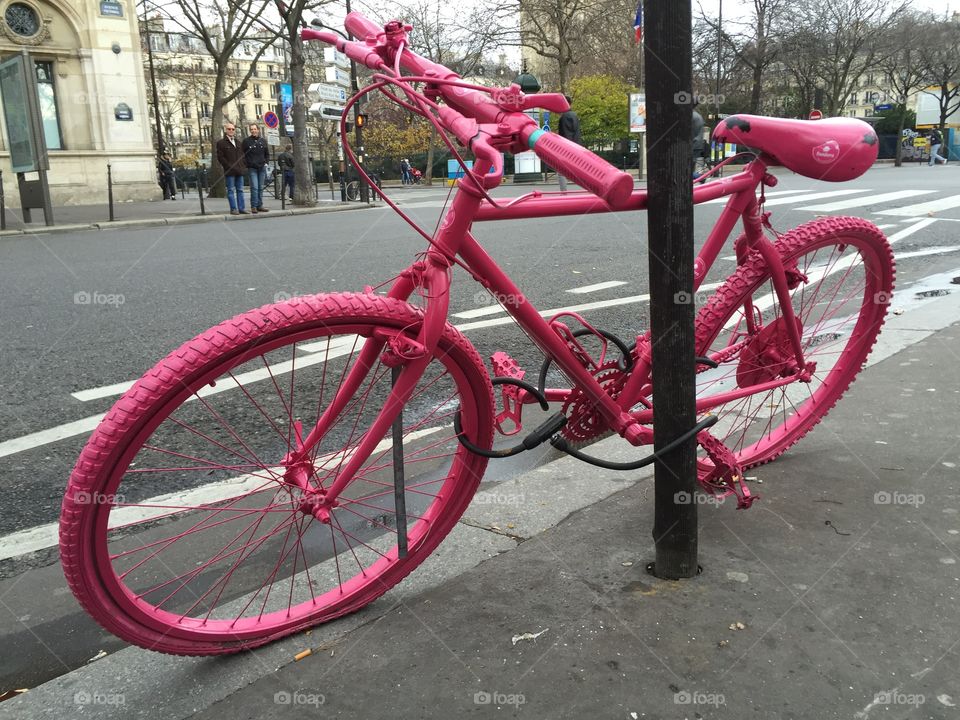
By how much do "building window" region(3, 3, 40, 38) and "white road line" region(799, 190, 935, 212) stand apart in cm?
2226

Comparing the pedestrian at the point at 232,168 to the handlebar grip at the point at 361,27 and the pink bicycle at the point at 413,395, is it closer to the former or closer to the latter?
the pink bicycle at the point at 413,395

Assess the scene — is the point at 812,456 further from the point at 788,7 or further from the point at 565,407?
the point at 788,7

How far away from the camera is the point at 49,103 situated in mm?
23891

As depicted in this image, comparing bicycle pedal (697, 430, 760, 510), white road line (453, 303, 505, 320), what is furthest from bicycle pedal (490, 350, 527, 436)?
white road line (453, 303, 505, 320)

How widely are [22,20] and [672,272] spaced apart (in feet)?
88.6

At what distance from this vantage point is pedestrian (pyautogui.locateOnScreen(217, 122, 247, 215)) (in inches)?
737

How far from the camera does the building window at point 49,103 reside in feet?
78.1

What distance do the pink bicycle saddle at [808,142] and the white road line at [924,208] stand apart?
10.5 m

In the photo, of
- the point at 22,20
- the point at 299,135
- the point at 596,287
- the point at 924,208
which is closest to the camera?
the point at 596,287

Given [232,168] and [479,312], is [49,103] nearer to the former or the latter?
[232,168]

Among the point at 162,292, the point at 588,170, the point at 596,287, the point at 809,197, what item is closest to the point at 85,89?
the point at 162,292

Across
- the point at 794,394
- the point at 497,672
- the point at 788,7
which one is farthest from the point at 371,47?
the point at 788,7

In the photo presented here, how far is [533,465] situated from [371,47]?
1.92m

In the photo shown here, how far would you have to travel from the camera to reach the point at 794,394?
336cm
